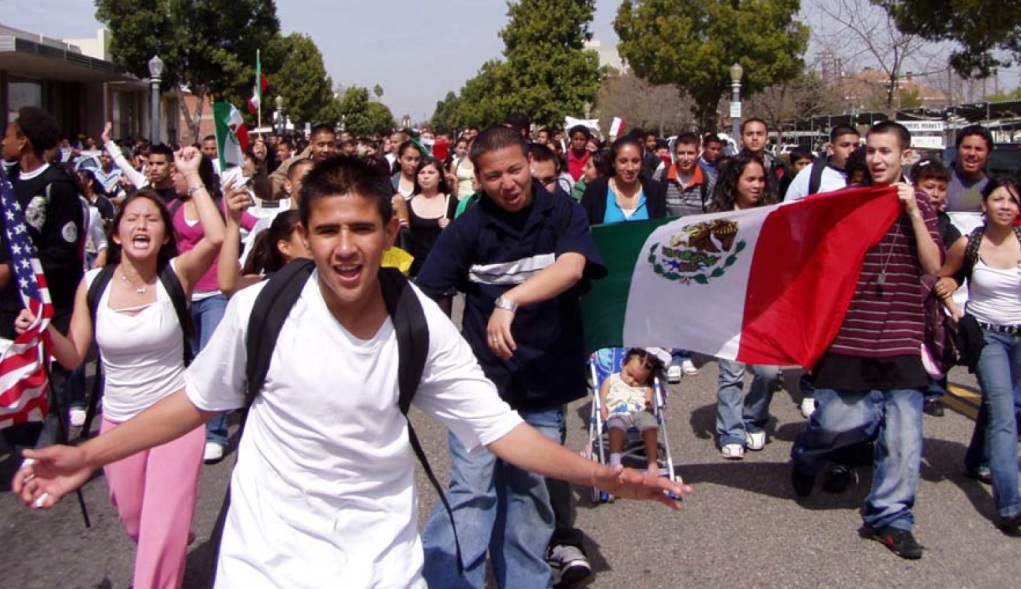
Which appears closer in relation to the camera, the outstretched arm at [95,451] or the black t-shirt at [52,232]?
the outstretched arm at [95,451]

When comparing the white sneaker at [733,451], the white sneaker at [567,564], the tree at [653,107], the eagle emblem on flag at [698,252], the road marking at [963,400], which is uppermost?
the tree at [653,107]

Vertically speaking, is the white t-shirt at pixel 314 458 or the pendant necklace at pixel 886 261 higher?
the pendant necklace at pixel 886 261

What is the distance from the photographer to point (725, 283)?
5840 mm

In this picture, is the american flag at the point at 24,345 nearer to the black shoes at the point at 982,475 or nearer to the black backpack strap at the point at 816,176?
the black shoes at the point at 982,475

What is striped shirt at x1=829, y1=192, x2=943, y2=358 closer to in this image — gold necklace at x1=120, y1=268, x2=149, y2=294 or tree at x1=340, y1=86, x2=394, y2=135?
gold necklace at x1=120, y1=268, x2=149, y2=294

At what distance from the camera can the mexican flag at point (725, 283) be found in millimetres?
5586

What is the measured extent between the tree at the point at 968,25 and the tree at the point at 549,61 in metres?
29.4

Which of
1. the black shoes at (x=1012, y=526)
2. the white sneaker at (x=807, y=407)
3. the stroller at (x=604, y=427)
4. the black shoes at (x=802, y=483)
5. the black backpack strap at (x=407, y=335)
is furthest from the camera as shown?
the white sneaker at (x=807, y=407)

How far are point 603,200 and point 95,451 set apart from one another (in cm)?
519

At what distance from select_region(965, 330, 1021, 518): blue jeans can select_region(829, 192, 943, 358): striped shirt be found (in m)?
0.65

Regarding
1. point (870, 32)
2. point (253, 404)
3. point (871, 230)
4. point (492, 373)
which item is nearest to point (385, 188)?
point (253, 404)

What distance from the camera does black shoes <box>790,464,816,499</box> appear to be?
5.87 metres

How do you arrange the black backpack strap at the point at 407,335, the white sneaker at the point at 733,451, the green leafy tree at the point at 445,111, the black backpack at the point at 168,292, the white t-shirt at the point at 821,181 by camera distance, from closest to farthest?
the black backpack strap at the point at 407,335 → the black backpack at the point at 168,292 → the white sneaker at the point at 733,451 → the white t-shirt at the point at 821,181 → the green leafy tree at the point at 445,111

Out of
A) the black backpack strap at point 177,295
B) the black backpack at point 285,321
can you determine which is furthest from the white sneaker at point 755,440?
the black backpack at point 285,321
